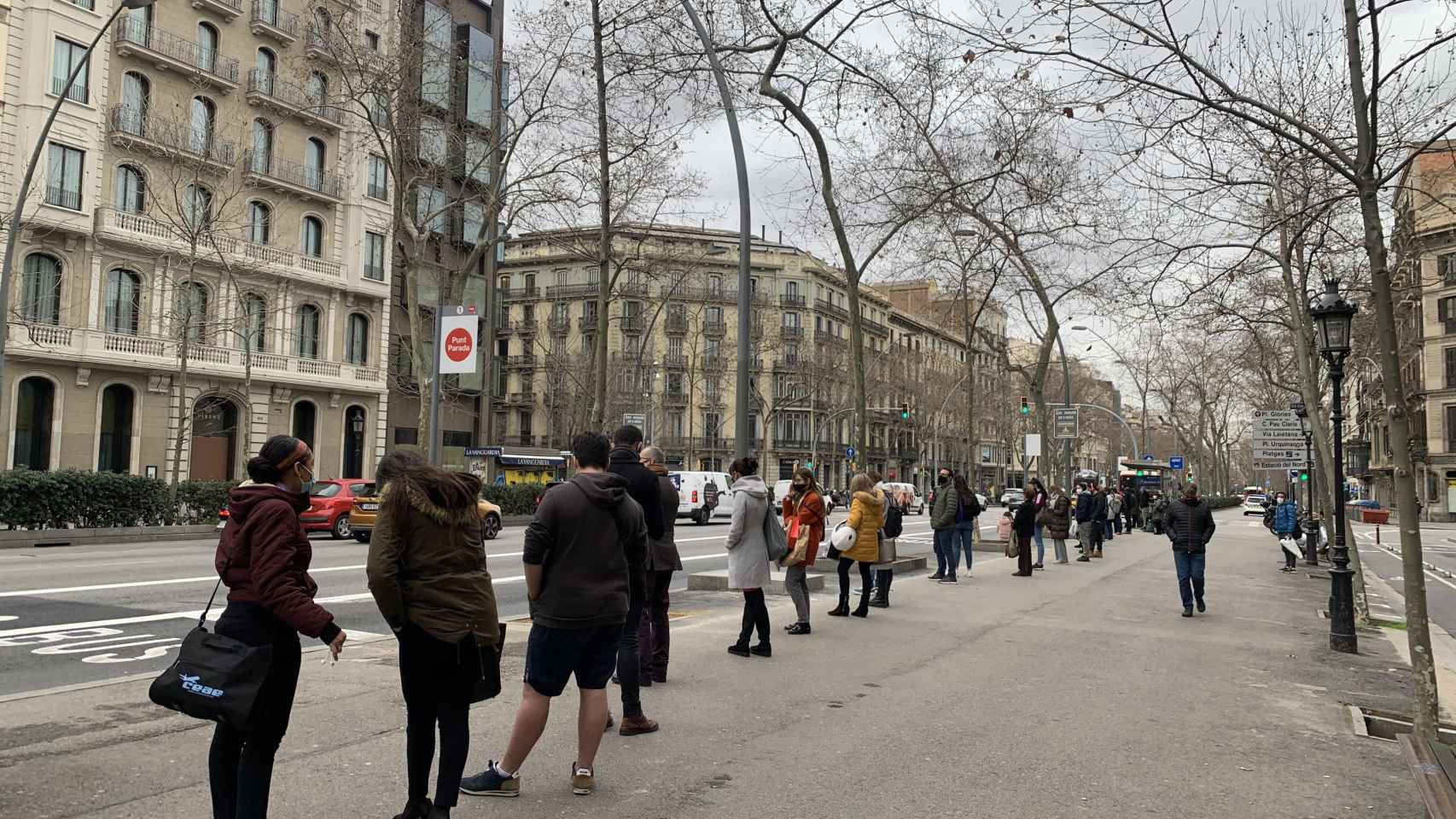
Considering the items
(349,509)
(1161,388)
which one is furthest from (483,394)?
(1161,388)

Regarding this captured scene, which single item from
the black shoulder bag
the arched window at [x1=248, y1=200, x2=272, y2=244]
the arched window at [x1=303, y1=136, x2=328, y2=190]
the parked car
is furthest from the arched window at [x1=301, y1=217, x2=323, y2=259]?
the black shoulder bag

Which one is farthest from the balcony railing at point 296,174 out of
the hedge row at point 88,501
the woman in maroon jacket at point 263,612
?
the woman in maroon jacket at point 263,612

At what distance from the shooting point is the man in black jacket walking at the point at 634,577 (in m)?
5.98

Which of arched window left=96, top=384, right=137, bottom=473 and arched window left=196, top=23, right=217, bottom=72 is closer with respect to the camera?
arched window left=96, top=384, right=137, bottom=473

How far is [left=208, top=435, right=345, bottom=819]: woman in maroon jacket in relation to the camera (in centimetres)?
364

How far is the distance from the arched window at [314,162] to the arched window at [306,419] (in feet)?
26.5

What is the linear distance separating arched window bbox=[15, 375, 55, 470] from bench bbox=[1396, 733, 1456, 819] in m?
34.6

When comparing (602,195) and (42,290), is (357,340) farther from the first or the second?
(602,195)

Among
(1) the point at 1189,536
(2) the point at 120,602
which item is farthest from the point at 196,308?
(1) the point at 1189,536

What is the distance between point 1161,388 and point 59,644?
47180 millimetres

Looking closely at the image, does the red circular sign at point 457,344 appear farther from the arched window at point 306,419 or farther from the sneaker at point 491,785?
the arched window at point 306,419

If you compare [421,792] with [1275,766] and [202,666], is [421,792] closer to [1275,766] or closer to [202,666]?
[202,666]

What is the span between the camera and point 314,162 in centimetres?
3925

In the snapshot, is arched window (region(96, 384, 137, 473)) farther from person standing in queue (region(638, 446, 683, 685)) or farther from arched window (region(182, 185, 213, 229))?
person standing in queue (region(638, 446, 683, 685))
